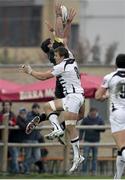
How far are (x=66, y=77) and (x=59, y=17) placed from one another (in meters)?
1.36

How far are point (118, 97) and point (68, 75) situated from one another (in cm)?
204

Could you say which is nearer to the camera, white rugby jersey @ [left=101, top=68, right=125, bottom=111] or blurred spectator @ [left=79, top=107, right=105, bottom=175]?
white rugby jersey @ [left=101, top=68, right=125, bottom=111]

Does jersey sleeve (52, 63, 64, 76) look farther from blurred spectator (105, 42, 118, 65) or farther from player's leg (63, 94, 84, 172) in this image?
blurred spectator (105, 42, 118, 65)

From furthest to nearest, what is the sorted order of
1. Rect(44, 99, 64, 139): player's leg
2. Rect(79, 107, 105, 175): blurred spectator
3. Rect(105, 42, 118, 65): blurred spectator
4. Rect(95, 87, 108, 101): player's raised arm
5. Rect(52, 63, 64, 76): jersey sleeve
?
1. Rect(105, 42, 118, 65): blurred spectator
2. Rect(79, 107, 105, 175): blurred spectator
3. Rect(44, 99, 64, 139): player's leg
4. Rect(52, 63, 64, 76): jersey sleeve
5. Rect(95, 87, 108, 101): player's raised arm

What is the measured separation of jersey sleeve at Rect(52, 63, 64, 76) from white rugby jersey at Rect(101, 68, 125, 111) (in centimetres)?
187

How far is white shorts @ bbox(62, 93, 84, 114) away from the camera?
1941cm

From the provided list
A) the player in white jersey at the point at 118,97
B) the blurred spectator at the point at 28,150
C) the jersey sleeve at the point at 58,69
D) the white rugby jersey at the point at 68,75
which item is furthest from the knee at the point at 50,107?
the blurred spectator at the point at 28,150

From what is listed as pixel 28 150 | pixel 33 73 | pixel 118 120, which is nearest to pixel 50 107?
pixel 33 73

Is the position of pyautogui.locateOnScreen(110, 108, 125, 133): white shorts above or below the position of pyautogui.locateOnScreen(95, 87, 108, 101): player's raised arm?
below

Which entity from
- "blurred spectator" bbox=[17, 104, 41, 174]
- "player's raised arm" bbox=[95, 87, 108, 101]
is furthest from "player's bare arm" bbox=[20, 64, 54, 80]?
"blurred spectator" bbox=[17, 104, 41, 174]

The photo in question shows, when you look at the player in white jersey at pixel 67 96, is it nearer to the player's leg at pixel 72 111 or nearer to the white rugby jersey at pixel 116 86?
the player's leg at pixel 72 111

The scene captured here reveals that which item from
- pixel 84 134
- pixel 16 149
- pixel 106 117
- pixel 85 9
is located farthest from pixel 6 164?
pixel 85 9

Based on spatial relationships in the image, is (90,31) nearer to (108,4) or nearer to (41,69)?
(108,4)

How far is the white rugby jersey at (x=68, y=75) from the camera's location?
19.2 meters
